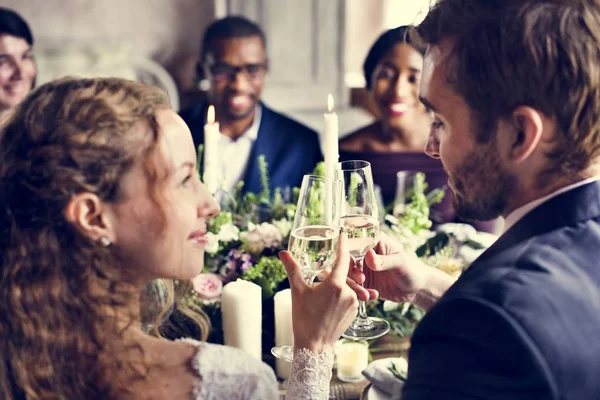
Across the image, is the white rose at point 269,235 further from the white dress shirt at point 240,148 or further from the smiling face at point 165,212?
the white dress shirt at point 240,148

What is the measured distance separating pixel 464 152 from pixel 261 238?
2.15ft

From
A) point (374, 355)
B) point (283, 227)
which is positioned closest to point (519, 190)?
point (374, 355)

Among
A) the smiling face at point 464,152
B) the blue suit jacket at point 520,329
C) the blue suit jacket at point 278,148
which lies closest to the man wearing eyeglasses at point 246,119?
the blue suit jacket at point 278,148

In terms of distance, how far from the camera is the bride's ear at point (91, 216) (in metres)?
1.09

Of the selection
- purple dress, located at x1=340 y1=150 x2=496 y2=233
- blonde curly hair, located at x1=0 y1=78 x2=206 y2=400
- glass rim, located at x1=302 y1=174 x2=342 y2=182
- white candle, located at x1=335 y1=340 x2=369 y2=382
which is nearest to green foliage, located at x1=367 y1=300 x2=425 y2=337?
white candle, located at x1=335 y1=340 x2=369 y2=382

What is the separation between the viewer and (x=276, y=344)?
165 centimetres

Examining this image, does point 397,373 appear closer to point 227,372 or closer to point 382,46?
point 227,372

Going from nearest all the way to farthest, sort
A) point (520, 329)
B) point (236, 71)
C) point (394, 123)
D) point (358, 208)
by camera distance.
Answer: point (520, 329)
point (358, 208)
point (394, 123)
point (236, 71)

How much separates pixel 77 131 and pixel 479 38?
0.65m

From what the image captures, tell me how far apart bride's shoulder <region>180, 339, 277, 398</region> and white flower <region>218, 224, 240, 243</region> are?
0.59 m

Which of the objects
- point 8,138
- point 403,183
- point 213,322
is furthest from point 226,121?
point 8,138

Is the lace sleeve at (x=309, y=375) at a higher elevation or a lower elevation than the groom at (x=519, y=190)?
lower

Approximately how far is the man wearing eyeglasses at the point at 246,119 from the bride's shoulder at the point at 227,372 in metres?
2.60

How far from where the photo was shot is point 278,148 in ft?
12.9
